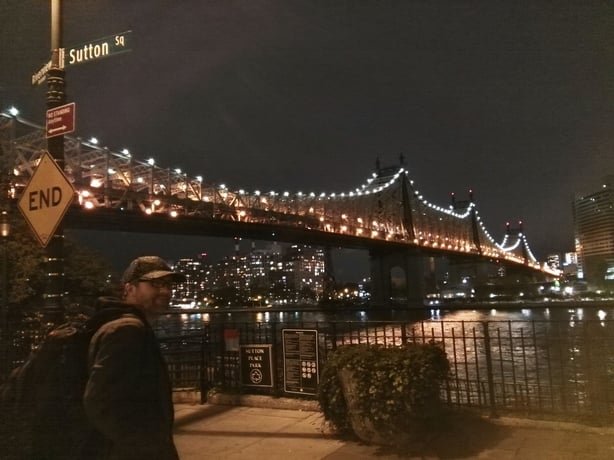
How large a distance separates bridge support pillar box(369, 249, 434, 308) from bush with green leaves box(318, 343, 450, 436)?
222 ft

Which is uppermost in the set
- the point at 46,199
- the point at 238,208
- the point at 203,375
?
the point at 238,208

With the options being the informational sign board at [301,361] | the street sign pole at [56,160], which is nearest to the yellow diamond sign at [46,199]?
the street sign pole at [56,160]

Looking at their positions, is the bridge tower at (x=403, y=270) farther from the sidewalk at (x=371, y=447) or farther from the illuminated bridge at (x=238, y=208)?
the sidewalk at (x=371, y=447)

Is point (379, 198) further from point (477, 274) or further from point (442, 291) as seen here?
point (442, 291)

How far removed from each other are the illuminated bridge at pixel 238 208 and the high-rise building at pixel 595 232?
127ft

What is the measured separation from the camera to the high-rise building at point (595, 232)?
121731 millimetres

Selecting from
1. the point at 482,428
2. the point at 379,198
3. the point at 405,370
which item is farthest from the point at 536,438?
the point at 379,198

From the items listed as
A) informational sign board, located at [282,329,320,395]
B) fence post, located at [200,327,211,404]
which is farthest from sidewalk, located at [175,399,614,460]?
fence post, located at [200,327,211,404]

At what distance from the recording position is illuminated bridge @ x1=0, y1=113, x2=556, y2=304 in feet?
150

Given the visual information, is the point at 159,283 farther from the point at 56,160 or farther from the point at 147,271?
the point at 56,160

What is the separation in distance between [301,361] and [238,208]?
5378 centimetres

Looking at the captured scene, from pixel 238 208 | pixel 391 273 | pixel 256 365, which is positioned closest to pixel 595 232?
pixel 391 273

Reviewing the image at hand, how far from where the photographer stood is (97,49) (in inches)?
267

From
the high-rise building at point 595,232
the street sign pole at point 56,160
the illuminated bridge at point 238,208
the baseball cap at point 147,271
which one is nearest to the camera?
the baseball cap at point 147,271
